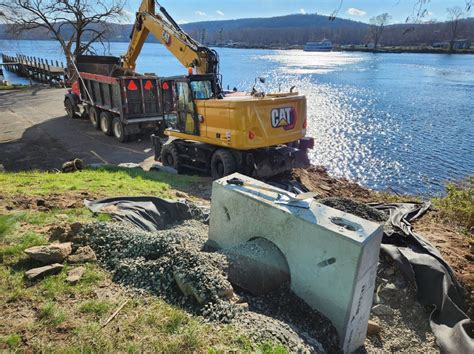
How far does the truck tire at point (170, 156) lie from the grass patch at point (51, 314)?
7418mm

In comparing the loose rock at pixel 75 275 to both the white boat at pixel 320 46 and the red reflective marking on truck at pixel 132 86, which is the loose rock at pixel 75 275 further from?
the white boat at pixel 320 46

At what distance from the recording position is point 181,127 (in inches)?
393

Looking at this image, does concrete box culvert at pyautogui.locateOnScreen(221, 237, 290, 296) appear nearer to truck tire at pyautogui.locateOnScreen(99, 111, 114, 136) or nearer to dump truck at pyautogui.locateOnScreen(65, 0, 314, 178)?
dump truck at pyautogui.locateOnScreen(65, 0, 314, 178)

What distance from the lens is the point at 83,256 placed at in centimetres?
395

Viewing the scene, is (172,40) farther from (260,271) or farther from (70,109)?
(260,271)

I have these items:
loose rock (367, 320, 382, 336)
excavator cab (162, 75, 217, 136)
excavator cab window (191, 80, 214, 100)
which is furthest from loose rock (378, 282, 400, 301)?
excavator cab window (191, 80, 214, 100)

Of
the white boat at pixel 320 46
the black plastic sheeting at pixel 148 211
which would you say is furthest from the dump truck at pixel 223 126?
the white boat at pixel 320 46

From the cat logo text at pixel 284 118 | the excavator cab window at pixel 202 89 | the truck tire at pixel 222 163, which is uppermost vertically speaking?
the excavator cab window at pixel 202 89

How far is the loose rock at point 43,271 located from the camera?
355 centimetres

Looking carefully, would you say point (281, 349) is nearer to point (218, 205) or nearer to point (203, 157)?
point (218, 205)

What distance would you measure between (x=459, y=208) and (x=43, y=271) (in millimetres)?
8213

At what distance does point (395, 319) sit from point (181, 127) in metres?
7.28

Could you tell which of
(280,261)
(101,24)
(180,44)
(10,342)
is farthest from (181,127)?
(101,24)

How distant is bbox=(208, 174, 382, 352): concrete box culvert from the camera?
321 cm
